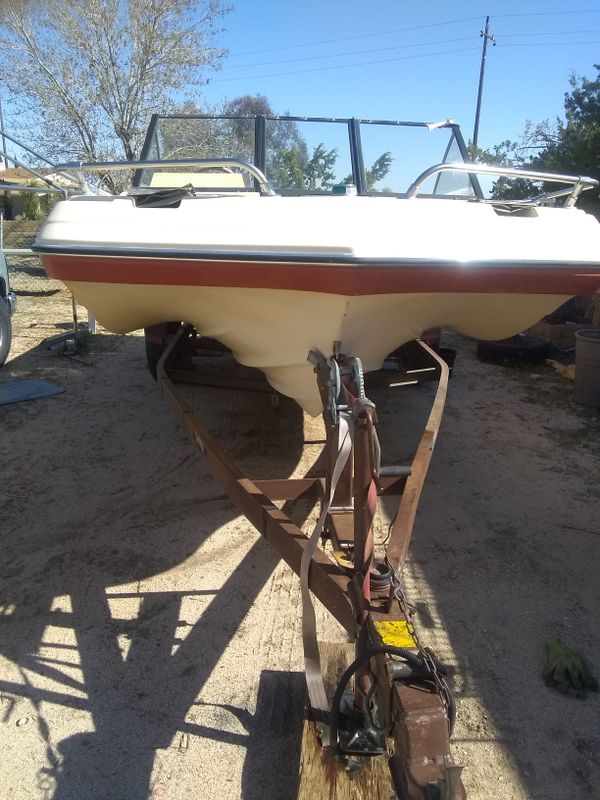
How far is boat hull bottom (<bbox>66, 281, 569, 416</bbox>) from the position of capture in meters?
2.57

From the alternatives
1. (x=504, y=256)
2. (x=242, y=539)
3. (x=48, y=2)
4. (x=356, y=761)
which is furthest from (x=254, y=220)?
(x=48, y=2)

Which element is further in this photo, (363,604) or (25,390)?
(25,390)

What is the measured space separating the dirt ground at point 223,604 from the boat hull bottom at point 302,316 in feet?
3.31

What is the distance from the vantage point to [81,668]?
7.79 feet

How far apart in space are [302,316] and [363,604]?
1.25m

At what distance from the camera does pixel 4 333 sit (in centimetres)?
633

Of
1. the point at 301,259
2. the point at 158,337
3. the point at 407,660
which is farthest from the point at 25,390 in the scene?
the point at 407,660

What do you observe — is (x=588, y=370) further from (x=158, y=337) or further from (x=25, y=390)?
(x=25, y=390)

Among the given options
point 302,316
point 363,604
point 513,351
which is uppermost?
point 302,316

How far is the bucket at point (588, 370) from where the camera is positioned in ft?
17.3

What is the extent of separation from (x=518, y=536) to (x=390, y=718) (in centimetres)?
202

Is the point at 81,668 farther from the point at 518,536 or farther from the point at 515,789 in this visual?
the point at 518,536

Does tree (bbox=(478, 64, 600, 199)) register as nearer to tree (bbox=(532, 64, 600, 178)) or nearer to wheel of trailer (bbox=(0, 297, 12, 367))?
tree (bbox=(532, 64, 600, 178))

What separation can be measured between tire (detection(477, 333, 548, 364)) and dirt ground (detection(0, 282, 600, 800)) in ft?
6.32
